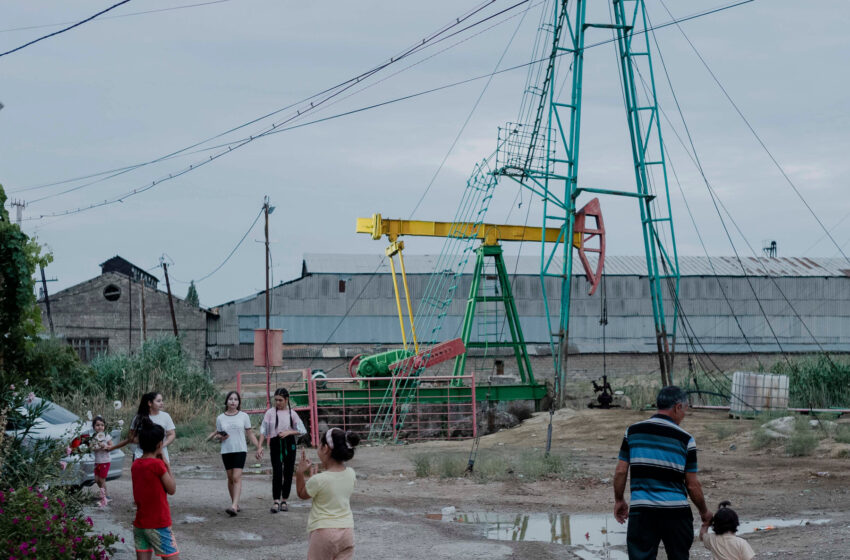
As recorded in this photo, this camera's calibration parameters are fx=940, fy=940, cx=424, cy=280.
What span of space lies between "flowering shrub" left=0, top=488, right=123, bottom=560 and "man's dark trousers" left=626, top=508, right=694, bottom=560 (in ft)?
13.4

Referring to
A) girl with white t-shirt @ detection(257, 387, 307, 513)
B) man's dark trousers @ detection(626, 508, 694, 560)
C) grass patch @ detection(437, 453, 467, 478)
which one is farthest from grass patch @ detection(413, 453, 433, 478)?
man's dark trousers @ detection(626, 508, 694, 560)

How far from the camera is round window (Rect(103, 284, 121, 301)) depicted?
4256 centimetres

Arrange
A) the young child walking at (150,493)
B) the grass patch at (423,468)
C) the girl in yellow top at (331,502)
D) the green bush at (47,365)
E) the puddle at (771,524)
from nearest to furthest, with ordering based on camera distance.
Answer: the girl in yellow top at (331,502) → the young child walking at (150,493) → the green bush at (47,365) → the puddle at (771,524) → the grass patch at (423,468)

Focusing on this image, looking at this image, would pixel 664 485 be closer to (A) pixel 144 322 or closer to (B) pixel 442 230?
(B) pixel 442 230

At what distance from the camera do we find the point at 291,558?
9.30m

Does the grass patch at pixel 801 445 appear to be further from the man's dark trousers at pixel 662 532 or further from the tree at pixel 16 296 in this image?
the tree at pixel 16 296

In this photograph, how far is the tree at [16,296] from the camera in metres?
8.41

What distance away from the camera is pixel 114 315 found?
42.5m

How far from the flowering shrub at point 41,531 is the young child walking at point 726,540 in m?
4.53

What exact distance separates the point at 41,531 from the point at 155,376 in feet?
69.9

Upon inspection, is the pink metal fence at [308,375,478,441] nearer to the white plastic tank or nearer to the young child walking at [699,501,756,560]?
the white plastic tank

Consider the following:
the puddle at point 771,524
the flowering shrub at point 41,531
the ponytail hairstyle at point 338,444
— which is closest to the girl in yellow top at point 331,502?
the ponytail hairstyle at point 338,444

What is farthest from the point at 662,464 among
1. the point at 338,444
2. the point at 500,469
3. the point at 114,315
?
the point at 114,315

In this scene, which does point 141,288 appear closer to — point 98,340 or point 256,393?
point 98,340
